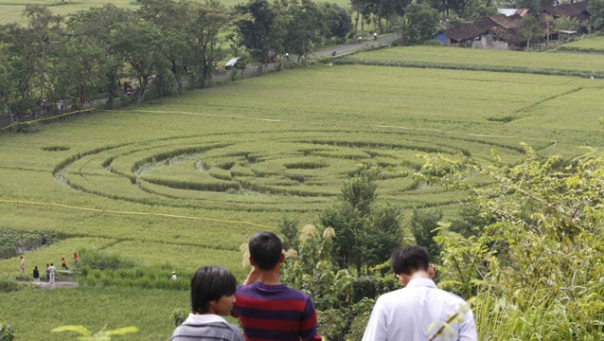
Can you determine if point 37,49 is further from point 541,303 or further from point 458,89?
point 541,303

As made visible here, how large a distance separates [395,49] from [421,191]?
180 ft

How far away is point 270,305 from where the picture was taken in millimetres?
8211

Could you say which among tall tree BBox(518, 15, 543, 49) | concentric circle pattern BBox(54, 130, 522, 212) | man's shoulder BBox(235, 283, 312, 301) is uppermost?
man's shoulder BBox(235, 283, 312, 301)

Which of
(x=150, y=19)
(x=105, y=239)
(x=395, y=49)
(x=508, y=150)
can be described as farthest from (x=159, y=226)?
(x=395, y=49)

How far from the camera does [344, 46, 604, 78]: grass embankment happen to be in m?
79.3

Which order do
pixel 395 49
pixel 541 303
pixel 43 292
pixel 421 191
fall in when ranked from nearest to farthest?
pixel 541 303, pixel 43 292, pixel 421 191, pixel 395 49

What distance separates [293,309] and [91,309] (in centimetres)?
1876

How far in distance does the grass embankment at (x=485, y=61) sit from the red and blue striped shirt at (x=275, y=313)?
72.5 meters

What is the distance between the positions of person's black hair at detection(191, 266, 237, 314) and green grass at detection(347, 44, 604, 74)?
7423 cm

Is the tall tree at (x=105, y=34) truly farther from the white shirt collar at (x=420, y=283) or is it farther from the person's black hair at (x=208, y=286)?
the white shirt collar at (x=420, y=283)

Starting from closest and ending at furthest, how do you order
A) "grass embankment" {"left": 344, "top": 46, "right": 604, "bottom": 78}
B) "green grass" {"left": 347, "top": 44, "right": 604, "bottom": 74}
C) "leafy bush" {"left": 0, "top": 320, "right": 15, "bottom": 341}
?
"leafy bush" {"left": 0, "top": 320, "right": 15, "bottom": 341}, "grass embankment" {"left": 344, "top": 46, "right": 604, "bottom": 78}, "green grass" {"left": 347, "top": 44, "right": 604, "bottom": 74}

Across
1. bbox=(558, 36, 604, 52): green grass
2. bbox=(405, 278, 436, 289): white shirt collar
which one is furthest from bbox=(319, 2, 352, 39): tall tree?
bbox=(405, 278, 436, 289): white shirt collar

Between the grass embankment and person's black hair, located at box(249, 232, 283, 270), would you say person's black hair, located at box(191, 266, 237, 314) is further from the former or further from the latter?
the grass embankment

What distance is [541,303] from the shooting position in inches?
383
